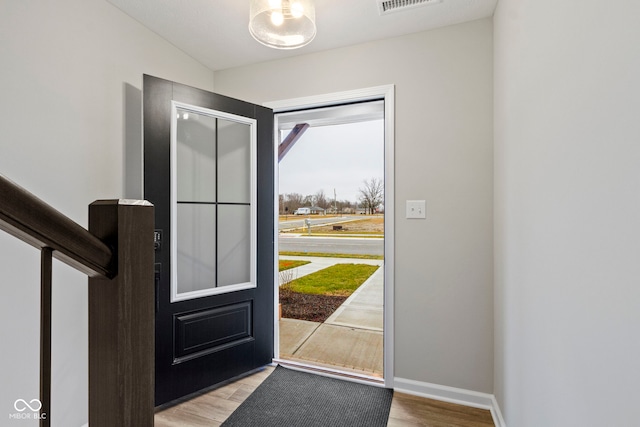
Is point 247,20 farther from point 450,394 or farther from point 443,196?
point 450,394

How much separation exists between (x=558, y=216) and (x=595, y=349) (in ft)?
1.29

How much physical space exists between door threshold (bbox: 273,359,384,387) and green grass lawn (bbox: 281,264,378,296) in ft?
4.62

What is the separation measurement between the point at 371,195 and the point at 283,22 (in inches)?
73.3

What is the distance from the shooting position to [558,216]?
976 mm

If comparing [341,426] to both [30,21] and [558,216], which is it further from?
[30,21]

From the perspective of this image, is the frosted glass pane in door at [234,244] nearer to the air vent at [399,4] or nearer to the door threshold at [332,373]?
the door threshold at [332,373]

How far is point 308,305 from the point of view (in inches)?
143

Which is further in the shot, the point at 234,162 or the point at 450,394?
the point at 234,162

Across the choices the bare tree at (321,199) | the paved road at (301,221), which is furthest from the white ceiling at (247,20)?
the paved road at (301,221)

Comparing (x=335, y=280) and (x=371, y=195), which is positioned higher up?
(x=371, y=195)

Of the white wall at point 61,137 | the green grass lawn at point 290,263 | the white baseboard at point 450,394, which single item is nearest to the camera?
the white wall at point 61,137

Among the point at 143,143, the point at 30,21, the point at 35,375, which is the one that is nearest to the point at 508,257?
the point at 143,143

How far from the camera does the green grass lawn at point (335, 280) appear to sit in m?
3.70

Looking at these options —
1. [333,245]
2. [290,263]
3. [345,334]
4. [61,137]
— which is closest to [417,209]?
[345,334]
